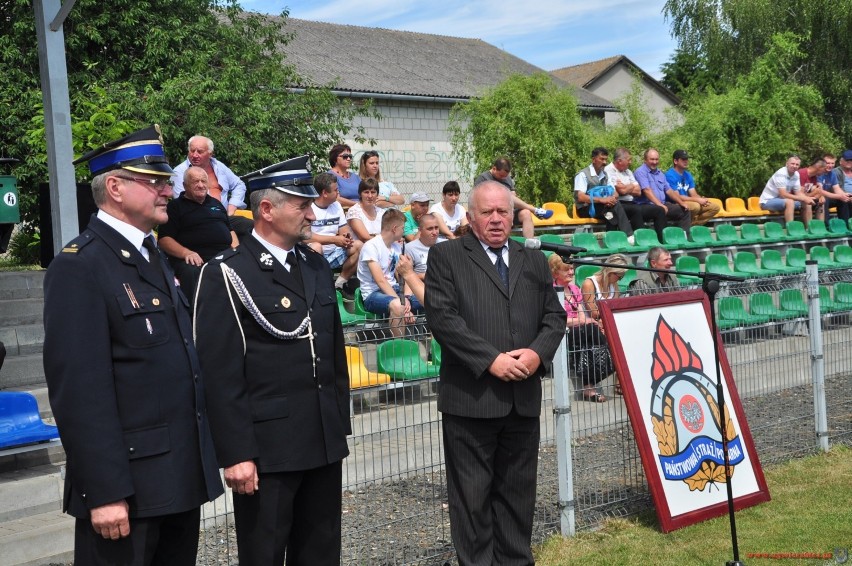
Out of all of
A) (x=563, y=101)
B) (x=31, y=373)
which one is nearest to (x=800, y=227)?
(x=563, y=101)

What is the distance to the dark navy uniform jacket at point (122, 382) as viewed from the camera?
306 cm

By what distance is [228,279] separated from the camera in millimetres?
3723

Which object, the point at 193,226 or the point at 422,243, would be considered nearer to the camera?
the point at 193,226

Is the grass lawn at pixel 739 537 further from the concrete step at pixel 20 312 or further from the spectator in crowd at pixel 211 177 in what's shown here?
the concrete step at pixel 20 312

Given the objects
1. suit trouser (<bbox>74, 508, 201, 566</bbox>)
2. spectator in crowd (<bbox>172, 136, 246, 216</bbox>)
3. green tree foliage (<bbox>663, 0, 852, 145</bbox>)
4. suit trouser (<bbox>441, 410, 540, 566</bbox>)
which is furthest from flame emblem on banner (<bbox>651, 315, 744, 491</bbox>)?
green tree foliage (<bbox>663, 0, 852, 145</bbox>)

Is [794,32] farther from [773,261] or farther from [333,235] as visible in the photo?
[333,235]

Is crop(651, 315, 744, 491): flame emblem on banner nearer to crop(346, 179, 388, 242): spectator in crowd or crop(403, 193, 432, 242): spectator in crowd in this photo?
crop(346, 179, 388, 242): spectator in crowd

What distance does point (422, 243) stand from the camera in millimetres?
9695

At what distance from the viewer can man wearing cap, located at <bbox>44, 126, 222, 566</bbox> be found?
3061mm

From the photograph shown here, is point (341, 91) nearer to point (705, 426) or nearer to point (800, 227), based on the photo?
point (800, 227)

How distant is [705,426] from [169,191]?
420 centimetres

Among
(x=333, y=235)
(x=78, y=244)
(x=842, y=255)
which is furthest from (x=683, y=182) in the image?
(x=78, y=244)

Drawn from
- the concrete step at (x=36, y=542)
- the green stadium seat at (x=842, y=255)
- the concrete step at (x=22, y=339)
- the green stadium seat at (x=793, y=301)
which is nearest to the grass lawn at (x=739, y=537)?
Answer: the green stadium seat at (x=793, y=301)

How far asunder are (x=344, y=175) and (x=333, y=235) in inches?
60.2
